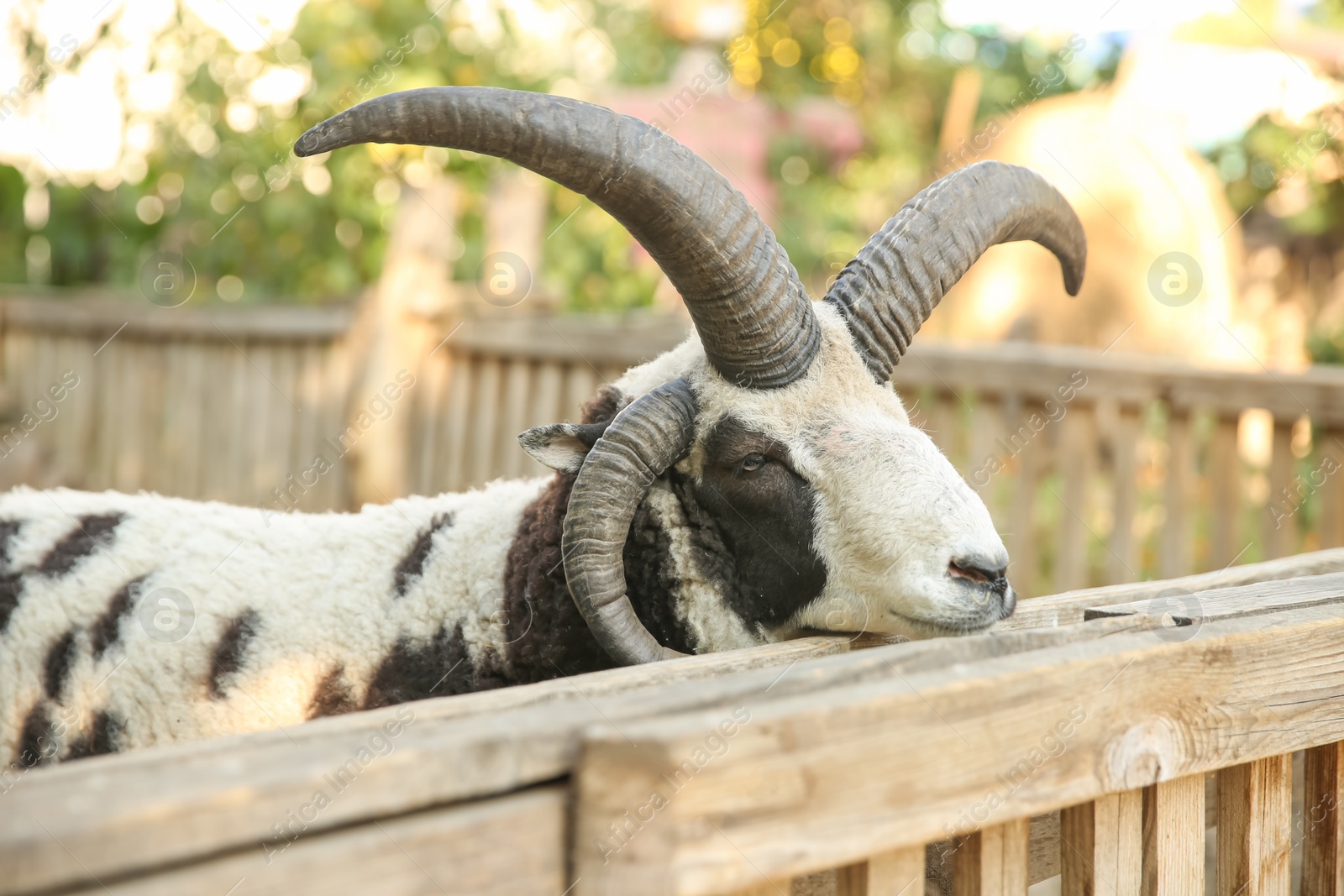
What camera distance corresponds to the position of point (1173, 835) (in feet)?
5.91

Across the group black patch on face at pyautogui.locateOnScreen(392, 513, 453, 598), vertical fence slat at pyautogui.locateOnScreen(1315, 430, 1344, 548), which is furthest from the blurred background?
black patch on face at pyautogui.locateOnScreen(392, 513, 453, 598)

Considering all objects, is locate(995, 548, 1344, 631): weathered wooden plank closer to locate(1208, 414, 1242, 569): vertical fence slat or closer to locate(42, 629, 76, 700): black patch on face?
locate(42, 629, 76, 700): black patch on face

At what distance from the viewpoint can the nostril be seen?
2223 mm

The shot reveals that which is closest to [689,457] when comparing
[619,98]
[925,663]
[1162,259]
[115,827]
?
[925,663]

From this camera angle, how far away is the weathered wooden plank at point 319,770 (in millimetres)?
1017

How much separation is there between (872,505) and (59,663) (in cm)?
194

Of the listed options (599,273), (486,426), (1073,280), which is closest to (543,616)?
(1073,280)

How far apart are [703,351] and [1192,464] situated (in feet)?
10.2

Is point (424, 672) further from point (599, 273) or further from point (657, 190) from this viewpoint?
point (599, 273)

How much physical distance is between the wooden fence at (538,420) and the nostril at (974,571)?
1995 millimetres

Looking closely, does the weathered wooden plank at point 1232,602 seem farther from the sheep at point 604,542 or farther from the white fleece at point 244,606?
the white fleece at point 244,606

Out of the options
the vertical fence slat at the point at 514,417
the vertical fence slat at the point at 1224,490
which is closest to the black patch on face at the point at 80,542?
the vertical fence slat at the point at 514,417

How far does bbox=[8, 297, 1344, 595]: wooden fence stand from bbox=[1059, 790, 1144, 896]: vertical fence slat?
2.55 meters

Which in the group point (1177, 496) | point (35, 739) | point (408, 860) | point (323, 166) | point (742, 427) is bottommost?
point (35, 739)
